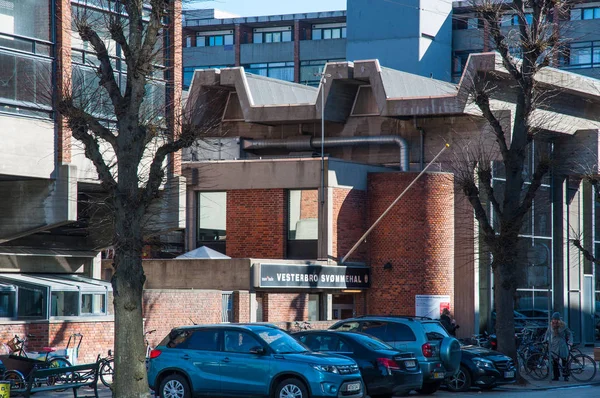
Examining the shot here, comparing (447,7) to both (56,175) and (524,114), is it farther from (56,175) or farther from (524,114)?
A: (56,175)

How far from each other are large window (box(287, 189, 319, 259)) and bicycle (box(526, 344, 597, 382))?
10.8 m

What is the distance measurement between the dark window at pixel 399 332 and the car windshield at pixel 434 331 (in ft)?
1.18

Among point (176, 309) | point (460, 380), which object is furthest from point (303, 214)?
point (460, 380)

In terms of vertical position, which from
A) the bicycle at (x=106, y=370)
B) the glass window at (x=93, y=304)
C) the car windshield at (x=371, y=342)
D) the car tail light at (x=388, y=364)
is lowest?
the bicycle at (x=106, y=370)

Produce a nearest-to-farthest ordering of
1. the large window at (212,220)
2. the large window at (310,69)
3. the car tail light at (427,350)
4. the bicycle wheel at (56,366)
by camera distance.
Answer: the bicycle wheel at (56,366)
the car tail light at (427,350)
the large window at (212,220)
the large window at (310,69)

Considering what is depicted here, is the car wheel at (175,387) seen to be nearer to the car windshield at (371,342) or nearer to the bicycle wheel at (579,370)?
the car windshield at (371,342)

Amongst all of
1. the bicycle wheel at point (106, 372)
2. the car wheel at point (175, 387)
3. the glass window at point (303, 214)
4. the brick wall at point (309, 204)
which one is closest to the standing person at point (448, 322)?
the glass window at point (303, 214)

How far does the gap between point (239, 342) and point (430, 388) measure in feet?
18.1

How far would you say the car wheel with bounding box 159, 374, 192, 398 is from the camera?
20.1 metres

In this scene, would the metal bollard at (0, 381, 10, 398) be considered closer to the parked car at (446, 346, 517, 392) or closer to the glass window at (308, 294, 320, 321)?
the parked car at (446, 346, 517, 392)

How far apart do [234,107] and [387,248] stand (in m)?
9.97

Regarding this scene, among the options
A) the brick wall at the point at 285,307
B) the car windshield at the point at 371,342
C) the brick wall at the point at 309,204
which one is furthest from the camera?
the brick wall at the point at 309,204

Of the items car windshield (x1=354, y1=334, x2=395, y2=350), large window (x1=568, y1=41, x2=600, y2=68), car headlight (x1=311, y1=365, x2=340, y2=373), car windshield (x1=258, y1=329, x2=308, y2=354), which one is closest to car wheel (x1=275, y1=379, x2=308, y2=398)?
car headlight (x1=311, y1=365, x2=340, y2=373)

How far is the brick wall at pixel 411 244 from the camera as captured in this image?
126 feet
